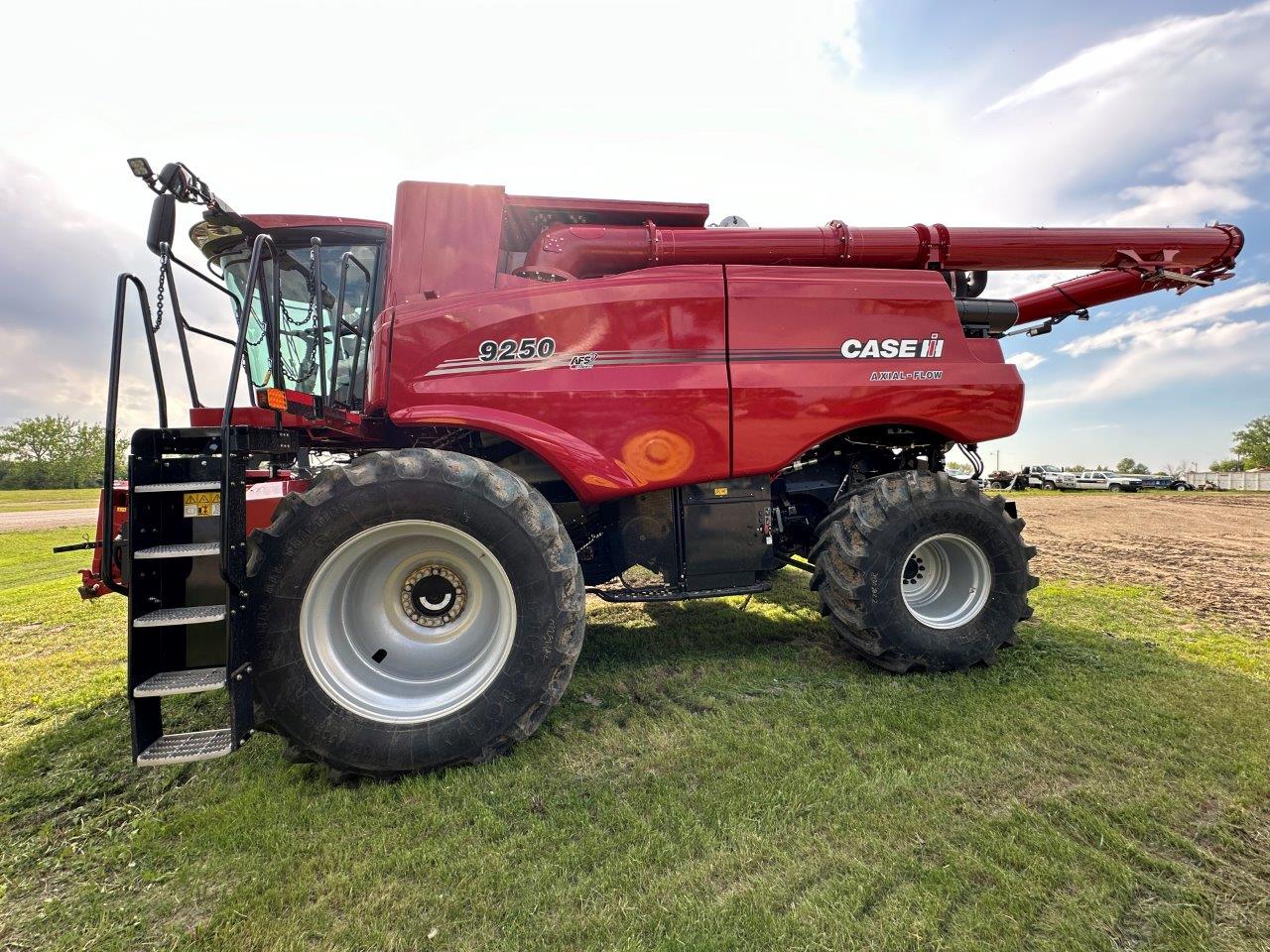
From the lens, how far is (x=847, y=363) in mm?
3566

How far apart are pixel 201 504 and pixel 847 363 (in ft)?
11.5

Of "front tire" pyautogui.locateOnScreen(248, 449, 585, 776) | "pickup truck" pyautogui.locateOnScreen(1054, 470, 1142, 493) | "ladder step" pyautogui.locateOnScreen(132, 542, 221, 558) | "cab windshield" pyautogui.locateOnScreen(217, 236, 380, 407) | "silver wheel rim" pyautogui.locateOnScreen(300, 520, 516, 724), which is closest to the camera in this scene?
"ladder step" pyautogui.locateOnScreen(132, 542, 221, 558)

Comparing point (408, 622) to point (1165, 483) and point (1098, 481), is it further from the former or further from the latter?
point (1165, 483)

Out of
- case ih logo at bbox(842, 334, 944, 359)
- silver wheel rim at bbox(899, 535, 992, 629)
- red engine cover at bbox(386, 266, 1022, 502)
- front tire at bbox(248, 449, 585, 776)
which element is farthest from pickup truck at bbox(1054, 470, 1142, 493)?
front tire at bbox(248, 449, 585, 776)

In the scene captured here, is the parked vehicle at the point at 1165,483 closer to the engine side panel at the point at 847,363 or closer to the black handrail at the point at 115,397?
the engine side panel at the point at 847,363

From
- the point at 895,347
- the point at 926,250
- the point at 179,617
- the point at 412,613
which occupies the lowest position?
the point at 412,613

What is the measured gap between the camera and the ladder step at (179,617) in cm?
225

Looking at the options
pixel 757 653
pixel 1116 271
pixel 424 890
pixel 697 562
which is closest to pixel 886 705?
pixel 757 653

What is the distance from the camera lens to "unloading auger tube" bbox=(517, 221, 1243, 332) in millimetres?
3666

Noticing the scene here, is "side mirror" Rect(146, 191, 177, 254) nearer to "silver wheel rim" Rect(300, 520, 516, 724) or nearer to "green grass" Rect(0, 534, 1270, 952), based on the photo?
"silver wheel rim" Rect(300, 520, 516, 724)

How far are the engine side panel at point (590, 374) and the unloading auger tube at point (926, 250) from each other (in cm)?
40

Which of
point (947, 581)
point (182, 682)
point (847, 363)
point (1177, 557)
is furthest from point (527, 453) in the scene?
point (1177, 557)

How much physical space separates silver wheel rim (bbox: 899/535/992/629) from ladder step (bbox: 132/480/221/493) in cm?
375

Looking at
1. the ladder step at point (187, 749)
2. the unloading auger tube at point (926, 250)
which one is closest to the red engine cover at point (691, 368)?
the unloading auger tube at point (926, 250)
